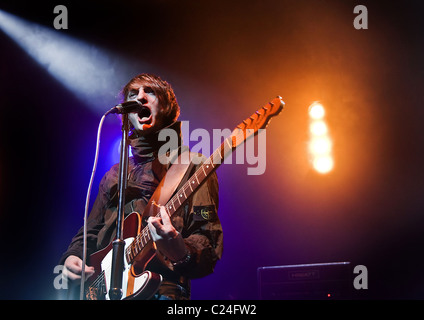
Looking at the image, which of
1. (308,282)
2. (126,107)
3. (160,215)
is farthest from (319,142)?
(126,107)

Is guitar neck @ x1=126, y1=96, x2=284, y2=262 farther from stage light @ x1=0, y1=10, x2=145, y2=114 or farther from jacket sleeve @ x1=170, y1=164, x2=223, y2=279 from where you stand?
stage light @ x1=0, y1=10, x2=145, y2=114

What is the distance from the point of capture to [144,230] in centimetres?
229

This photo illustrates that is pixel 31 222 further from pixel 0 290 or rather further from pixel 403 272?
pixel 403 272

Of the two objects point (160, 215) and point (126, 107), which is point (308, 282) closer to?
point (160, 215)

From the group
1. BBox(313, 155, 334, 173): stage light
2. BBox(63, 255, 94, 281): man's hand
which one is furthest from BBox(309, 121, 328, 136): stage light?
BBox(63, 255, 94, 281): man's hand

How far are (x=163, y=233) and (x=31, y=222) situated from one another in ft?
7.30

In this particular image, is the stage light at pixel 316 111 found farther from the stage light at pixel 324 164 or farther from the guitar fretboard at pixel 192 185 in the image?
the guitar fretboard at pixel 192 185

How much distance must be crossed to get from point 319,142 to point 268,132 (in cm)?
51

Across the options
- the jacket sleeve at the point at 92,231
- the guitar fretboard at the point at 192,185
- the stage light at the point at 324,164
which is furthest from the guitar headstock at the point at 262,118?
the stage light at the point at 324,164

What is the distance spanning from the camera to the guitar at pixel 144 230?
2.26 metres

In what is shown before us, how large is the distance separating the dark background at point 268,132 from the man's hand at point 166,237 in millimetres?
1621

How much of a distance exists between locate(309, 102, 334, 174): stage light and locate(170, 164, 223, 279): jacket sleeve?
1.73 m

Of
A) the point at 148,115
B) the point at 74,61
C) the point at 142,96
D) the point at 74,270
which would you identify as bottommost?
the point at 74,270

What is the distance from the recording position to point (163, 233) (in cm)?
204
